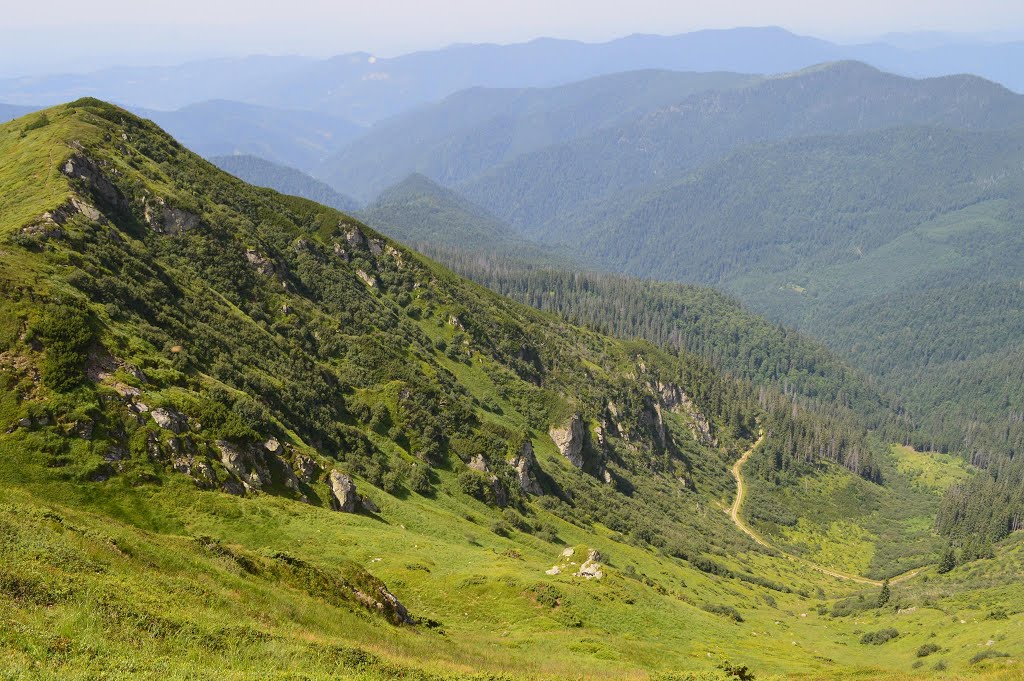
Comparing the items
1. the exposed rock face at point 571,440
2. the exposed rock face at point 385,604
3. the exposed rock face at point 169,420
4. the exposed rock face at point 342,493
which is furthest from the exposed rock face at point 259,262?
the exposed rock face at point 385,604

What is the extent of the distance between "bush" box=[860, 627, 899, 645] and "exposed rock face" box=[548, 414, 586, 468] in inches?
2404

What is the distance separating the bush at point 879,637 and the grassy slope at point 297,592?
2331 mm

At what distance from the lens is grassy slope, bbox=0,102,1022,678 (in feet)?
80.7

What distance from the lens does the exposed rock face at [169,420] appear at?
174 ft

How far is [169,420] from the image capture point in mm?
53625

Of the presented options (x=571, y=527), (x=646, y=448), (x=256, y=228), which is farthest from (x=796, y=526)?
(x=256, y=228)

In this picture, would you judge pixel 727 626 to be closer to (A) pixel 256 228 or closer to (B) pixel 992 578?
(B) pixel 992 578

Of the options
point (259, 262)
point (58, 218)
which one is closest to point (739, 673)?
point (58, 218)

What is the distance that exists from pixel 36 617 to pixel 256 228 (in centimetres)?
11163

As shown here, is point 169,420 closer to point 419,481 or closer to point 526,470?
point 419,481

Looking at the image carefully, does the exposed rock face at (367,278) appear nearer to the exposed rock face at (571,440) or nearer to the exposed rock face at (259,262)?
the exposed rock face at (259,262)

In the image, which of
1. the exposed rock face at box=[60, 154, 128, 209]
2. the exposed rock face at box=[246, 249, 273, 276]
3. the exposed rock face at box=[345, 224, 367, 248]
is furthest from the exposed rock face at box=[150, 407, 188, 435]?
the exposed rock face at box=[345, 224, 367, 248]

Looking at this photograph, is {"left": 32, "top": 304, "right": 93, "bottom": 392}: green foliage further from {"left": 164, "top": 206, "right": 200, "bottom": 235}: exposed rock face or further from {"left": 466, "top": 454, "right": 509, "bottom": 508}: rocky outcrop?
{"left": 466, "top": 454, "right": 509, "bottom": 508}: rocky outcrop

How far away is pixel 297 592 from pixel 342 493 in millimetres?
28193
